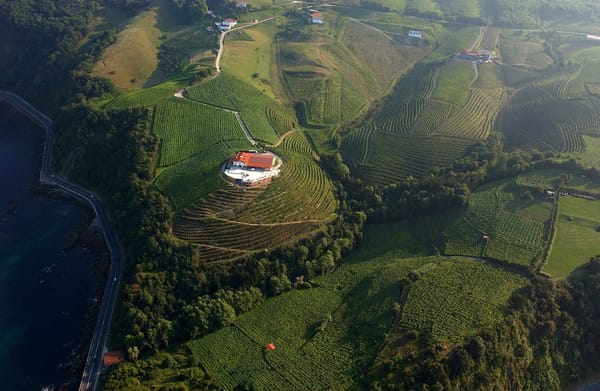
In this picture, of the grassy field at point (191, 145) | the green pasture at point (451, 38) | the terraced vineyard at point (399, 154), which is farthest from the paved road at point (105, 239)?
the green pasture at point (451, 38)

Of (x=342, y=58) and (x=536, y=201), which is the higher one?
(x=342, y=58)

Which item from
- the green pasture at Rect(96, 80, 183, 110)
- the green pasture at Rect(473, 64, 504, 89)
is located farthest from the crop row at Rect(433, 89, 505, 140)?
the green pasture at Rect(96, 80, 183, 110)

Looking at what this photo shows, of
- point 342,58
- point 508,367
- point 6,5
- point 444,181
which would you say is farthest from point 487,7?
point 6,5

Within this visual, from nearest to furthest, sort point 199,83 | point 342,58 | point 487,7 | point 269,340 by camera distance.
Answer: point 269,340
point 199,83
point 342,58
point 487,7

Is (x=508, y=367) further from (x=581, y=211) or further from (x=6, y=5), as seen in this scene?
(x=6, y=5)

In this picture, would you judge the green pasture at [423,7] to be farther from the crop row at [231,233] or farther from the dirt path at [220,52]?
the crop row at [231,233]

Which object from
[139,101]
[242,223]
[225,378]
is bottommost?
[225,378]

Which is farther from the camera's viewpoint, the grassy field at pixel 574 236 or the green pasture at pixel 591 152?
the green pasture at pixel 591 152
